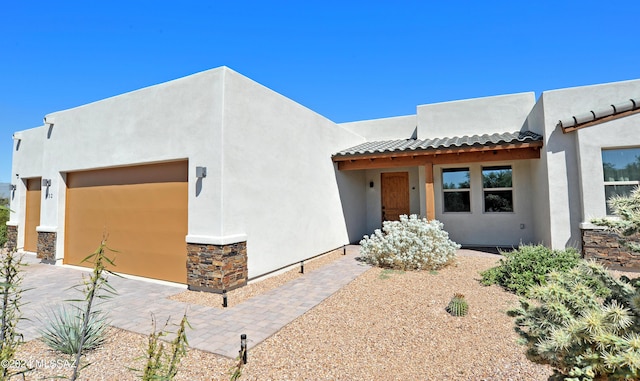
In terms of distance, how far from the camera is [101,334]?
176 inches

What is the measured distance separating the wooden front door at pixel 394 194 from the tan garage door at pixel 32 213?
14737 mm

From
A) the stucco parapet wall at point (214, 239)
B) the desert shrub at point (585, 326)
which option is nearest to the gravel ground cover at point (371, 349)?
the stucco parapet wall at point (214, 239)

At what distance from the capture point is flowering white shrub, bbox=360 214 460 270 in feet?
27.7

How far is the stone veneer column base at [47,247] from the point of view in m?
9.80

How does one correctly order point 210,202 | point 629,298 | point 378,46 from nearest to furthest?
point 629,298 < point 210,202 < point 378,46

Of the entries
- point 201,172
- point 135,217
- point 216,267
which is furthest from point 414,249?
point 135,217

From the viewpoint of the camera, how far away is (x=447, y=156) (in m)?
10.4

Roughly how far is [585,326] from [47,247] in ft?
44.7

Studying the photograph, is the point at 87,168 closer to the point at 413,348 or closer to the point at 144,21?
the point at 144,21

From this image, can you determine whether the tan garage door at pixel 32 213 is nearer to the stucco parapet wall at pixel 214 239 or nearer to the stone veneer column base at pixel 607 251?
the stucco parapet wall at pixel 214 239

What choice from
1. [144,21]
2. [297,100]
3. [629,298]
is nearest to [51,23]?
[144,21]

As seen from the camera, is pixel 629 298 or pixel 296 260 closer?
pixel 629 298

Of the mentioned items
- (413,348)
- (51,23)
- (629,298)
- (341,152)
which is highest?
(51,23)

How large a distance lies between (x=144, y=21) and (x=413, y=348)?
11.2 m
